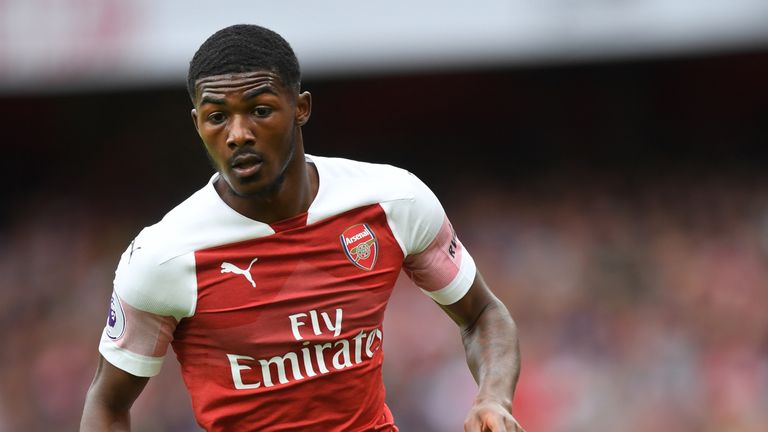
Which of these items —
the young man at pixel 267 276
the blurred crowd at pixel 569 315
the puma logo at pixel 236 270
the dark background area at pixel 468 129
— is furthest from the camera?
the dark background area at pixel 468 129

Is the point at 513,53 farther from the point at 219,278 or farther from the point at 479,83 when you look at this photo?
the point at 219,278

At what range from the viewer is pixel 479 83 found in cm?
1211

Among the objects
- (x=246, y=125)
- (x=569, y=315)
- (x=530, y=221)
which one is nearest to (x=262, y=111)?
(x=246, y=125)

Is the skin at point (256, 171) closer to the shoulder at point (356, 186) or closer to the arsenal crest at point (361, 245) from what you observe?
the shoulder at point (356, 186)

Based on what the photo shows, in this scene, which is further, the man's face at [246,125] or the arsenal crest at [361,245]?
the arsenal crest at [361,245]

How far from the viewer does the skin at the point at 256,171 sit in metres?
3.60

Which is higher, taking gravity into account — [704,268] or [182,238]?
[704,268]

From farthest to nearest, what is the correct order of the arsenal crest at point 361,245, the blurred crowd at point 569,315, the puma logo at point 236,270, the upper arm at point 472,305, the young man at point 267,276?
the blurred crowd at point 569,315, the upper arm at point 472,305, the arsenal crest at point 361,245, the puma logo at point 236,270, the young man at point 267,276

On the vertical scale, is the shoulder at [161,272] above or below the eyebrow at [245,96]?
below

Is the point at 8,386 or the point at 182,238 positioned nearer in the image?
the point at 182,238

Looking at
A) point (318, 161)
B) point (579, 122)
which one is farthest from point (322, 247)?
point (579, 122)

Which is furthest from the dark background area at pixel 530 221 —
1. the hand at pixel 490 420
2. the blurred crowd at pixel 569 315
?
the hand at pixel 490 420

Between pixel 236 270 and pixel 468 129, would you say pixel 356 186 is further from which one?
pixel 468 129

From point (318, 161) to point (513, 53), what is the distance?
20.8 ft
